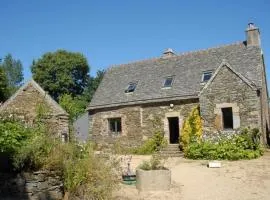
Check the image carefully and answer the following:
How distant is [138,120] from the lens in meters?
24.9

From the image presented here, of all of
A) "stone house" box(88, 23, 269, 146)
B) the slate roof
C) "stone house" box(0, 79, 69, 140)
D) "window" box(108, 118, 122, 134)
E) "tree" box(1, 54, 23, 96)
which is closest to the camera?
"stone house" box(88, 23, 269, 146)

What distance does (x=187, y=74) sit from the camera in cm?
2473

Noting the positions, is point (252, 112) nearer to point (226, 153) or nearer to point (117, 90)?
point (226, 153)

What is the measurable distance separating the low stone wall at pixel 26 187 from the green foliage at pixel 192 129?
12166 mm

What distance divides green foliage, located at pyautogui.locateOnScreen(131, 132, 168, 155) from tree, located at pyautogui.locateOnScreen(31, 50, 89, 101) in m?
25.4

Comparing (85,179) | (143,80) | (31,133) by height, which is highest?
(143,80)

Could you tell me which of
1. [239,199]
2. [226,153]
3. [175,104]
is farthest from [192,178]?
[175,104]

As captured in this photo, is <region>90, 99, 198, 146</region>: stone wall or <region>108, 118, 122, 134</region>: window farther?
<region>108, 118, 122, 134</region>: window

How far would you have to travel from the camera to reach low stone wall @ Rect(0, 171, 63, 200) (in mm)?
9820

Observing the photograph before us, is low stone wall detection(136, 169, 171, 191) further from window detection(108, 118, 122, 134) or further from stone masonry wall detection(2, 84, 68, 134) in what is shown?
window detection(108, 118, 122, 134)

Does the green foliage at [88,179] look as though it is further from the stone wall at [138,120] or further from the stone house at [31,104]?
the stone wall at [138,120]

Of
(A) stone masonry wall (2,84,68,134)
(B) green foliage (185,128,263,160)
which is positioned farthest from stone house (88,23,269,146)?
(A) stone masonry wall (2,84,68,134)

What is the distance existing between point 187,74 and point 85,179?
15.9 m

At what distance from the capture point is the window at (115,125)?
26.1 metres
